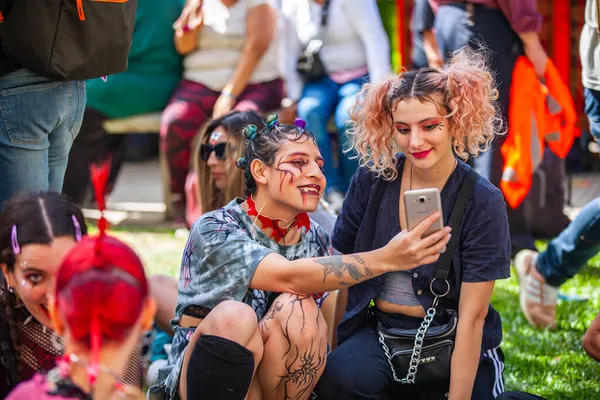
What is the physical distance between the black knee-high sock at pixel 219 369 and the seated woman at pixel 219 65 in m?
3.05

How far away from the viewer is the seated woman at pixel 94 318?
67.2 inches

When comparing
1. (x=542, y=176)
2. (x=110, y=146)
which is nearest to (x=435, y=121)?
(x=542, y=176)

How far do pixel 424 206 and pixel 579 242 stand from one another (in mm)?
1500

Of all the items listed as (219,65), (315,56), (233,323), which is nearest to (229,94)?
(219,65)

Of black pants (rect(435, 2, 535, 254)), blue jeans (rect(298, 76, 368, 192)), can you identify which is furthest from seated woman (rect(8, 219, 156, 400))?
blue jeans (rect(298, 76, 368, 192))

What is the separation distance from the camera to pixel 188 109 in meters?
5.64

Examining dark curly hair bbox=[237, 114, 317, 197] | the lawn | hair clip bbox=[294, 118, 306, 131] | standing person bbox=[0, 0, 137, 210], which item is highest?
standing person bbox=[0, 0, 137, 210]

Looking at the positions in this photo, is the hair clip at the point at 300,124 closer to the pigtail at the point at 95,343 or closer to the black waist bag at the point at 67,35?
the black waist bag at the point at 67,35

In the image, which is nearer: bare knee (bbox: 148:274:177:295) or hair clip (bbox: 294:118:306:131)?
hair clip (bbox: 294:118:306:131)

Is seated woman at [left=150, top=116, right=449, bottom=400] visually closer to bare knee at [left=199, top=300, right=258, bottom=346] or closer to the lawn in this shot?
bare knee at [left=199, top=300, right=258, bottom=346]

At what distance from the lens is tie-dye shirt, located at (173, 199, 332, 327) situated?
2727mm

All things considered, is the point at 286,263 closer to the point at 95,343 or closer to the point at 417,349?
the point at 417,349

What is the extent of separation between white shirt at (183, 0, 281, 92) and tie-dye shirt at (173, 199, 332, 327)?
280 cm

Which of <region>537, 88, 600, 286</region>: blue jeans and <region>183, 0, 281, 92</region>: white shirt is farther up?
<region>183, 0, 281, 92</region>: white shirt
